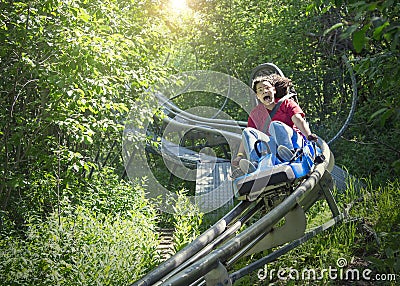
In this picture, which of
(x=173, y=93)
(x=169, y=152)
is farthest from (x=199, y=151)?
(x=173, y=93)

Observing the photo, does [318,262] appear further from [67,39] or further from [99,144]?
[99,144]

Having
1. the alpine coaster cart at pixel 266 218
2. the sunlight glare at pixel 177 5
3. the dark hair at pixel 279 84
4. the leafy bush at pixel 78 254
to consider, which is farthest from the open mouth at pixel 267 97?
the sunlight glare at pixel 177 5

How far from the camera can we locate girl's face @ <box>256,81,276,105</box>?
14.6ft

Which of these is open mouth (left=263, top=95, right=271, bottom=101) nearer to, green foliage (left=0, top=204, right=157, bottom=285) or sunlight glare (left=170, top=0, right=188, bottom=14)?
green foliage (left=0, top=204, right=157, bottom=285)

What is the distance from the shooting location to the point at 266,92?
445 centimetres

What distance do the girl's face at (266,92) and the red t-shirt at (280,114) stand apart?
0.08 metres

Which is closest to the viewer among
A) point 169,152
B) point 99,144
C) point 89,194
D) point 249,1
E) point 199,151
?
point 89,194

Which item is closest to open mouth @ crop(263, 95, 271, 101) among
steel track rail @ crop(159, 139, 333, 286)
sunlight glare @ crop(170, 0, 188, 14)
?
steel track rail @ crop(159, 139, 333, 286)

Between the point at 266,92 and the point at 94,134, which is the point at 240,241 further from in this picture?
the point at 94,134

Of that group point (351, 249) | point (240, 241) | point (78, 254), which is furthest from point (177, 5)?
point (240, 241)

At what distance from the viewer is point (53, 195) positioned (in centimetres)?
525

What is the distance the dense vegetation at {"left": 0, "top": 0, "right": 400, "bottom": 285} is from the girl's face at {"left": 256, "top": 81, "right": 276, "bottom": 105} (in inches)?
27.8

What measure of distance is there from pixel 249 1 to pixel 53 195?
6726mm

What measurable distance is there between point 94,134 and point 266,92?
1.94 m
